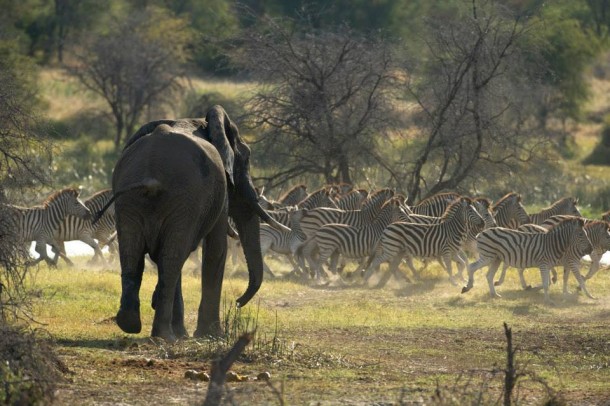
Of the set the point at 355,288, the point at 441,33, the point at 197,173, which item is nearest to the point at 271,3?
the point at 441,33

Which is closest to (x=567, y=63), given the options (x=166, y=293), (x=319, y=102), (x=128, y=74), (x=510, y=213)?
(x=128, y=74)

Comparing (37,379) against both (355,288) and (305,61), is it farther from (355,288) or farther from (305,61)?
(305,61)

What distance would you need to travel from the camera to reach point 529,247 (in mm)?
20953

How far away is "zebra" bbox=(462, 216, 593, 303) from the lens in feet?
68.5

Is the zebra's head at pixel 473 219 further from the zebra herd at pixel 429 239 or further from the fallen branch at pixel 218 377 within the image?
Result: the fallen branch at pixel 218 377

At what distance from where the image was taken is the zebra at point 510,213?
25578 millimetres

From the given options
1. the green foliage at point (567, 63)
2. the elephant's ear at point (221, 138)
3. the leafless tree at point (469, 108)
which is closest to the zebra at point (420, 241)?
the leafless tree at point (469, 108)

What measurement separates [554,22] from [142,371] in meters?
46.5

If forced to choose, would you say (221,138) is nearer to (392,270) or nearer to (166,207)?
(166,207)

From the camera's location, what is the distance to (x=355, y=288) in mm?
21938

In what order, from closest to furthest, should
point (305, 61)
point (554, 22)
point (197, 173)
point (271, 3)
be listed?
1. point (197, 173)
2. point (305, 61)
3. point (554, 22)
4. point (271, 3)

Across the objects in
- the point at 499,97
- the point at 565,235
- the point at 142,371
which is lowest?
the point at 142,371

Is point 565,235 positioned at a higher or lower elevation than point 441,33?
lower

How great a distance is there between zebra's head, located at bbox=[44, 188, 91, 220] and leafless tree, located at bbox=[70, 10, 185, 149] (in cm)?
2330
